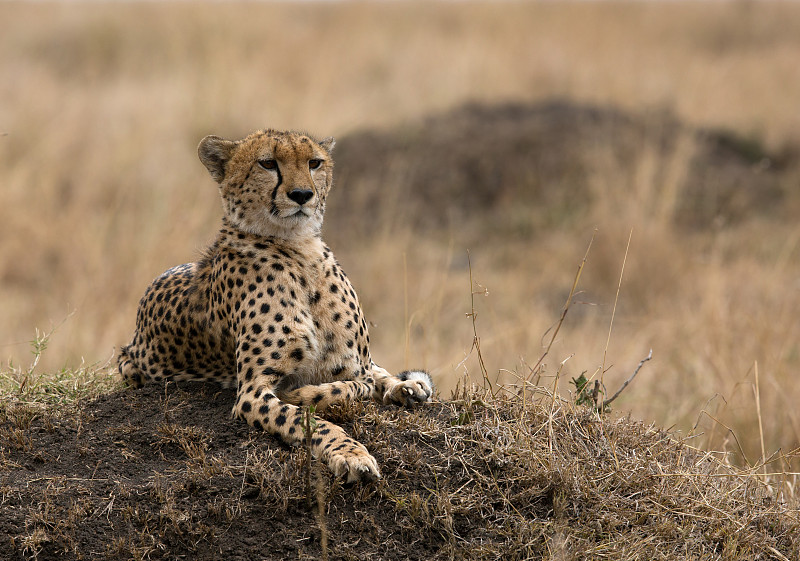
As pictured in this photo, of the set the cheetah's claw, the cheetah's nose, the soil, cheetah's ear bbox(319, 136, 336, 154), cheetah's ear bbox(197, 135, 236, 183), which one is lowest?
the soil

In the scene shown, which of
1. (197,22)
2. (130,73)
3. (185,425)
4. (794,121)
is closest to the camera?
(185,425)

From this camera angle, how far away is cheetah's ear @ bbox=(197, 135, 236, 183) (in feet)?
10.7

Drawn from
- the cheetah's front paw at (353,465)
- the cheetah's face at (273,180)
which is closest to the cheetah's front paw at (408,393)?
the cheetah's front paw at (353,465)

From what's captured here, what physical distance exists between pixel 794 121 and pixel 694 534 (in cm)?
998

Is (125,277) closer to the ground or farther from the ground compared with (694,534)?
closer to the ground

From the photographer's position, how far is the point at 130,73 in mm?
13219

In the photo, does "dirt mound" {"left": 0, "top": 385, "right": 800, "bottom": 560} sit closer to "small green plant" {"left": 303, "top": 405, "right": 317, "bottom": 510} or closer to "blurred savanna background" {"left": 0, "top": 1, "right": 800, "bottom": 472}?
"small green plant" {"left": 303, "top": 405, "right": 317, "bottom": 510}

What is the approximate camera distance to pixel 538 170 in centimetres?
1064

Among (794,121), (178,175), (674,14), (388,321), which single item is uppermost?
(674,14)

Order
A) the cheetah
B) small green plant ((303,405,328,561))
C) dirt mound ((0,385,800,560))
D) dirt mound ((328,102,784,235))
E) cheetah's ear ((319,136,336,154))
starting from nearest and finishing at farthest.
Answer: small green plant ((303,405,328,561)), dirt mound ((0,385,800,560)), the cheetah, cheetah's ear ((319,136,336,154)), dirt mound ((328,102,784,235))

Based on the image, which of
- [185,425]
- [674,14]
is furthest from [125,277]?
[674,14]

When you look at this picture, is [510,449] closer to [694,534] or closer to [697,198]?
[694,534]

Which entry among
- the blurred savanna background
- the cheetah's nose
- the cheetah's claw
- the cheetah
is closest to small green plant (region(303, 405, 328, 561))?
the cheetah

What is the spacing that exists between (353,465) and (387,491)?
15cm
